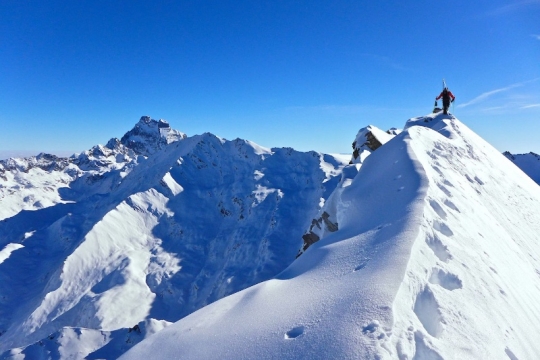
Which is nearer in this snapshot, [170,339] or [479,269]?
[170,339]

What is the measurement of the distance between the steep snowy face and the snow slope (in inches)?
4132

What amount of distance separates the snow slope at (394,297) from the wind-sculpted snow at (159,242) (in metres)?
36.0

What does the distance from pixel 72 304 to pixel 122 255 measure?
688 inches

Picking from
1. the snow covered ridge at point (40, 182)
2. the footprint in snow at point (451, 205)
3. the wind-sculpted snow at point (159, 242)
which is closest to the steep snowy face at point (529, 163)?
the wind-sculpted snow at point (159, 242)

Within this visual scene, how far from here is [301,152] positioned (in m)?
132

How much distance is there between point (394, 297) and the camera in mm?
6438

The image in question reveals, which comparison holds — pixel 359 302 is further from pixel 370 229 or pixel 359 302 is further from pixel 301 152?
pixel 301 152

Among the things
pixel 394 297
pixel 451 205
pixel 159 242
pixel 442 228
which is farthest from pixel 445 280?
pixel 159 242

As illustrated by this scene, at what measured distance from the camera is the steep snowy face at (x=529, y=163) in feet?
308

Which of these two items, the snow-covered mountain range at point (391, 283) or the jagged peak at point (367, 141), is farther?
the jagged peak at point (367, 141)

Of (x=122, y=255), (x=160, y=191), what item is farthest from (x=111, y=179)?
(x=122, y=255)

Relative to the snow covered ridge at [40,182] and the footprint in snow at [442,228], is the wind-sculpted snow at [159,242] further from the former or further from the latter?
the footprint in snow at [442,228]

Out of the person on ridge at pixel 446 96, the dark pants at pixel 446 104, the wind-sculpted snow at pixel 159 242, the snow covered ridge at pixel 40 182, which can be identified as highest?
the snow covered ridge at pixel 40 182

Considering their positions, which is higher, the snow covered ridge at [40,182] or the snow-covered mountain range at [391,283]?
the snow covered ridge at [40,182]
